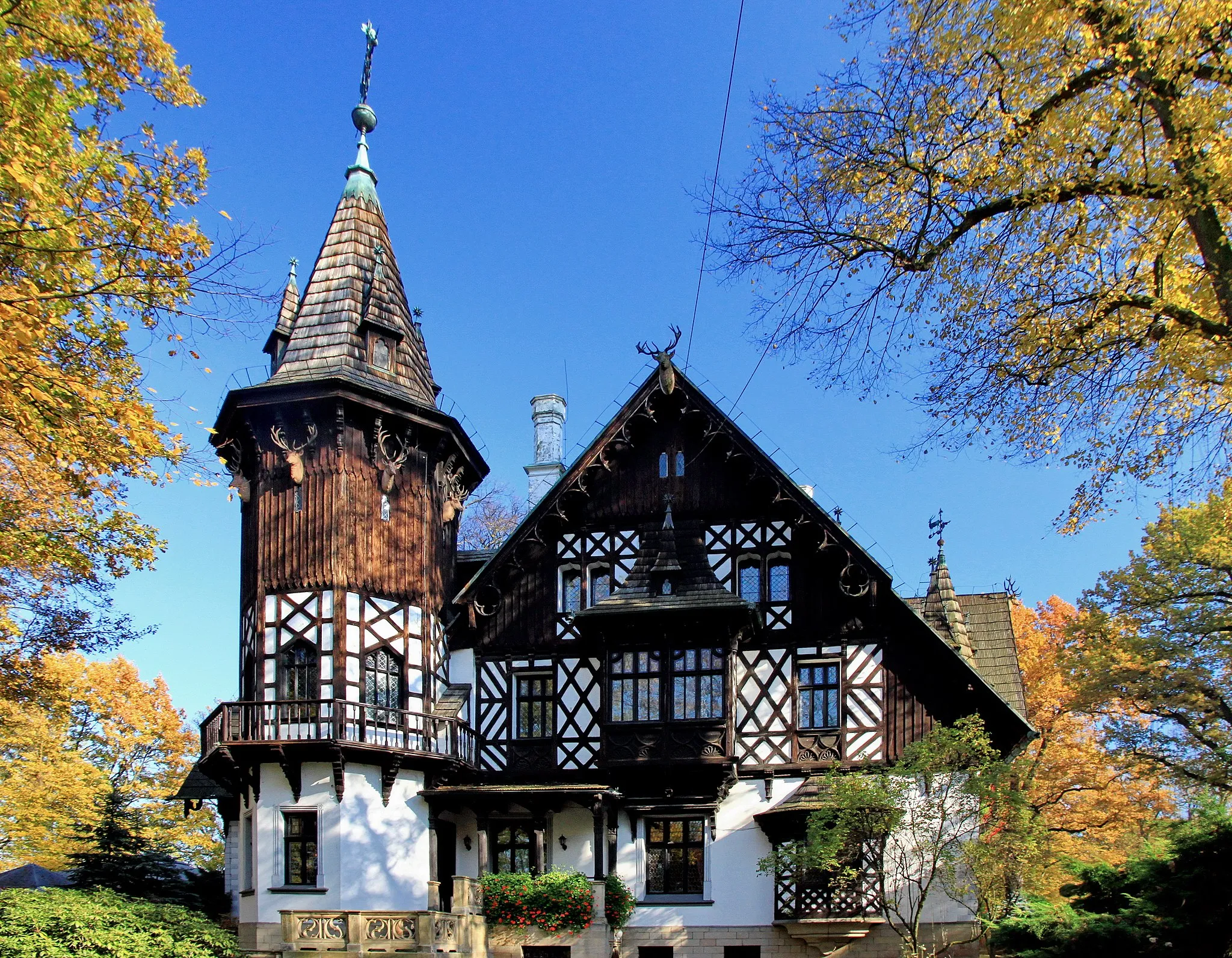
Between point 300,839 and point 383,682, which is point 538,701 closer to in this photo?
point 383,682

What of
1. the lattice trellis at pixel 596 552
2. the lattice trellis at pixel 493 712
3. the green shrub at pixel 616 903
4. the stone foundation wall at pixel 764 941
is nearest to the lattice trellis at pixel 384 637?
the lattice trellis at pixel 493 712

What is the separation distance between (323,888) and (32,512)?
9.34m

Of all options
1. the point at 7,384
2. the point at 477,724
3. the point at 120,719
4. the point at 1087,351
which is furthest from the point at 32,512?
the point at 120,719

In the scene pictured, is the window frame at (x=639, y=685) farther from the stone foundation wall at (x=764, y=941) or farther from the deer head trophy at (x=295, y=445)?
Result: the deer head trophy at (x=295, y=445)

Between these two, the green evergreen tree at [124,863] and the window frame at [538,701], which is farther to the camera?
the green evergreen tree at [124,863]

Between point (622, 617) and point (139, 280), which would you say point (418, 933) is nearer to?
point (622, 617)

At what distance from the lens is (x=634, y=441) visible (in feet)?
85.7

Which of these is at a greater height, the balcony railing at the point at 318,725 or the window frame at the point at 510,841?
the balcony railing at the point at 318,725

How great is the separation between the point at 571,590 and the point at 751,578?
4.12 metres

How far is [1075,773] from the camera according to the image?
3394 cm

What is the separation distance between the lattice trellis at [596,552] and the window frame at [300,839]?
6394 millimetres

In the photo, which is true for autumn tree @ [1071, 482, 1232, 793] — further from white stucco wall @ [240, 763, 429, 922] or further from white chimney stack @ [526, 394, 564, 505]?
white stucco wall @ [240, 763, 429, 922]

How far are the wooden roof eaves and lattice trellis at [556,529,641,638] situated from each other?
4023 mm

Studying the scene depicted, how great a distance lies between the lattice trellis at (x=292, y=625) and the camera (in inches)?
911
